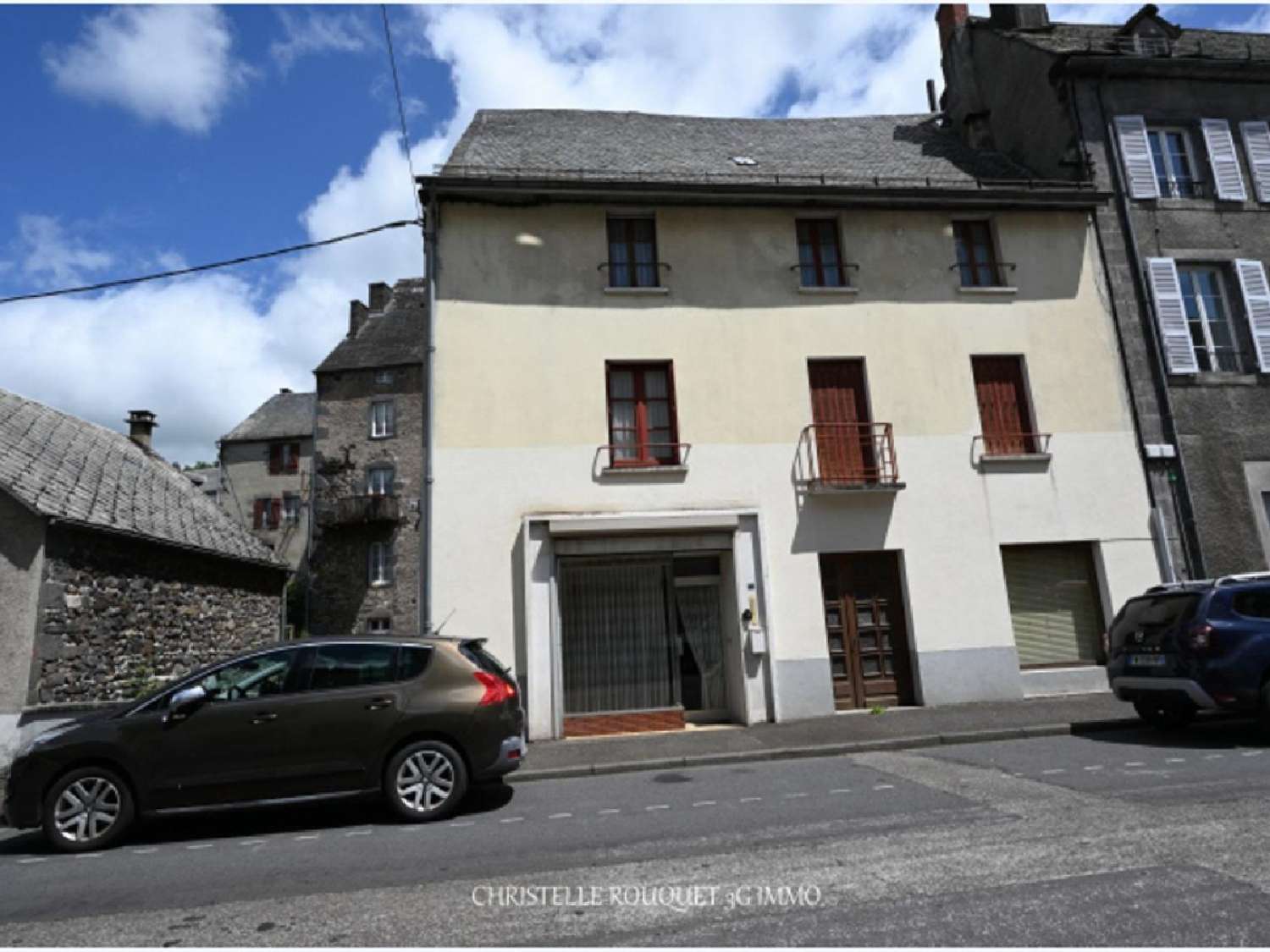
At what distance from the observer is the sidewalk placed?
8797mm

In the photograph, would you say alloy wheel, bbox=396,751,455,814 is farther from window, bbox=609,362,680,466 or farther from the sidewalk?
window, bbox=609,362,680,466

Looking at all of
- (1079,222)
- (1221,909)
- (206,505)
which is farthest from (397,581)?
(1221,909)

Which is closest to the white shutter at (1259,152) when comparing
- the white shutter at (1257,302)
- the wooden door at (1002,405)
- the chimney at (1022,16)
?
the white shutter at (1257,302)

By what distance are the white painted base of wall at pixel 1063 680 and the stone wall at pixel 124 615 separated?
14.2 m

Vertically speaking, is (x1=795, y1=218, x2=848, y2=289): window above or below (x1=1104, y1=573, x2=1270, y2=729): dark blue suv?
above

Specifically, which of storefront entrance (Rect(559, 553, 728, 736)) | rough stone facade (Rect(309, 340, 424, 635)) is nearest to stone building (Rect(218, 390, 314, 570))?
rough stone facade (Rect(309, 340, 424, 635))

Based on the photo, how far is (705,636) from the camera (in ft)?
39.2

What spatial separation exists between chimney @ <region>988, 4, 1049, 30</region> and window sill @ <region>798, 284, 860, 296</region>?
958cm

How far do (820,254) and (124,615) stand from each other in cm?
1327

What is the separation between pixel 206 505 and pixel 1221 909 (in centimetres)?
2100

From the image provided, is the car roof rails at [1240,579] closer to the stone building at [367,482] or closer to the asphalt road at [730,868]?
the asphalt road at [730,868]

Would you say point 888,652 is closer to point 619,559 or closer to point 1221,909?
point 619,559

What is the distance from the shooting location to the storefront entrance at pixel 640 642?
11.2 metres

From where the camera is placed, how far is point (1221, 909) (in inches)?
150
